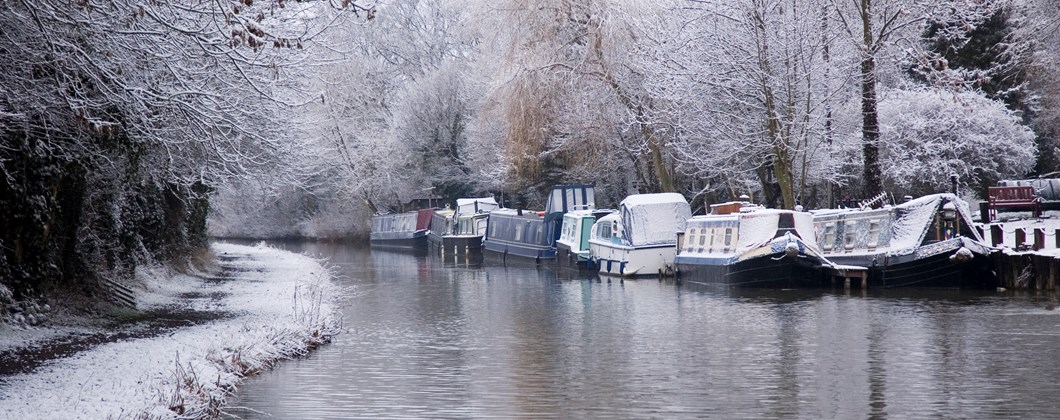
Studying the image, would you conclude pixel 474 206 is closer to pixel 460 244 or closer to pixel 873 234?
pixel 460 244

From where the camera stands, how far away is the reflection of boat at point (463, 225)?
4972 centimetres

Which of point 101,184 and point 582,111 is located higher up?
point 582,111

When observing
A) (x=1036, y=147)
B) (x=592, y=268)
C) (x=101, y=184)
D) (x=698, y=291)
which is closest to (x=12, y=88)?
(x=101, y=184)

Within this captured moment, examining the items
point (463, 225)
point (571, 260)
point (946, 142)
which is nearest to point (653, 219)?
point (571, 260)

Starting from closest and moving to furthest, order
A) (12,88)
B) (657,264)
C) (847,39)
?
(12,88)
(847,39)
(657,264)

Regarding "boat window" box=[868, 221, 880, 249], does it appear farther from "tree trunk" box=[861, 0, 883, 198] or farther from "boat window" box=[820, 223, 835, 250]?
"tree trunk" box=[861, 0, 883, 198]

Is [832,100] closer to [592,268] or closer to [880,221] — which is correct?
[880,221]

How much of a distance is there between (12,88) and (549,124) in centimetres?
2678

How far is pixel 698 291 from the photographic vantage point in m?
27.7

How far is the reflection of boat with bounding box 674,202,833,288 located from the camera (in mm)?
26875

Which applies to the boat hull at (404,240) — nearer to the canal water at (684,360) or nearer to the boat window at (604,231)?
the boat window at (604,231)

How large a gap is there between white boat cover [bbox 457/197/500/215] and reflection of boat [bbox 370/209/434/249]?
5.09 meters

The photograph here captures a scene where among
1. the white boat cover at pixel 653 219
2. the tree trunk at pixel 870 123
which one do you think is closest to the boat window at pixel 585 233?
the white boat cover at pixel 653 219

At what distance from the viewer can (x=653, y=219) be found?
3309cm
